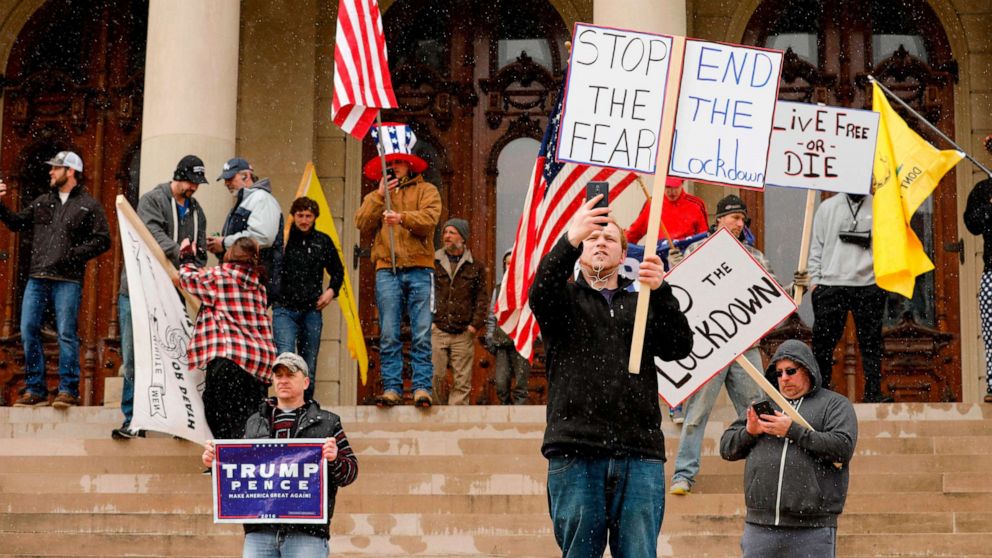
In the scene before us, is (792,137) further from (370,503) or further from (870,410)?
(370,503)

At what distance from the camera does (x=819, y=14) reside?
58.4 feet

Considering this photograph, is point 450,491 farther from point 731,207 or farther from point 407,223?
point 407,223

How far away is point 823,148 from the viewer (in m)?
11.0

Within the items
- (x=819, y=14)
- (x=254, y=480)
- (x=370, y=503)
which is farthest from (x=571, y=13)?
(x=254, y=480)

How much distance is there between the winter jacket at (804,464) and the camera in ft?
26.0

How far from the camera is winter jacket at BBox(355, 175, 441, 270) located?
13.2m

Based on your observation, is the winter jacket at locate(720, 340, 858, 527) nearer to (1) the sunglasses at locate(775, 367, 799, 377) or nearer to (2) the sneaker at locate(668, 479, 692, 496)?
(1) the sunglasses at locate(775, 367, 799, 377)

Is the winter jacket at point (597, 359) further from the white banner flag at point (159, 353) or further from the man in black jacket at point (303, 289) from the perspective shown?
the man in black jacket at point (303, 289)

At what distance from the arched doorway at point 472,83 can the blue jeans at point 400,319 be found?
4.51 metres

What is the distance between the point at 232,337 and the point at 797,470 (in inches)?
178

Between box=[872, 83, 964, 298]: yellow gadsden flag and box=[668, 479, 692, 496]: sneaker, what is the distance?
9.14 ft

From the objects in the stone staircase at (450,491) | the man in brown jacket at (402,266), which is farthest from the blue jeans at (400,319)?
the stone staircase at (450,491)

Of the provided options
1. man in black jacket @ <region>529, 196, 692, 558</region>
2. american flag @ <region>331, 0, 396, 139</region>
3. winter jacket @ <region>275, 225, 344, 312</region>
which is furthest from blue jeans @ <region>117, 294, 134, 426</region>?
man in black jacket @ <region>529, 196, 692, 558</region>

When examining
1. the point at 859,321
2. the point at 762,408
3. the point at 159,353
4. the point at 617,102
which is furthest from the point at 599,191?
the point at 859,321
